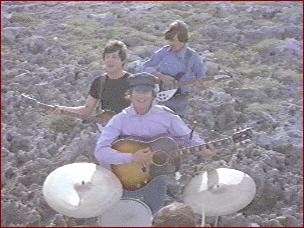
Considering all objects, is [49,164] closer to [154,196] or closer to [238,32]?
[154,196]

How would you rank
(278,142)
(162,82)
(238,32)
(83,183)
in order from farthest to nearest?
(238,32) → (278,142) → (162,82) → (83,183)

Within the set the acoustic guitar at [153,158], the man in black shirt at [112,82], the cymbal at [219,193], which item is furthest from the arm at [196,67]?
the cymbal at [219,193]

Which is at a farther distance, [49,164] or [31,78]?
[31,78]

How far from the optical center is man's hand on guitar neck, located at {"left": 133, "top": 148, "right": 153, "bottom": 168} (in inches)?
194

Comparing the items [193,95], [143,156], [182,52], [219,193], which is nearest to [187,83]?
[182,52]

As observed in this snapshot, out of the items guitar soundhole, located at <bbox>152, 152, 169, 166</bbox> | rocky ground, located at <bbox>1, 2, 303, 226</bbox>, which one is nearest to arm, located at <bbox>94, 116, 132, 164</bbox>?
guitar soundhole, located at <bbox>152, 152, 169, 166</bbox>

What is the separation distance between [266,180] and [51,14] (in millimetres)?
7168

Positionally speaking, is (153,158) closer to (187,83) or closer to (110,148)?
(110,148)

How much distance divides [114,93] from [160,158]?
29.0 inches

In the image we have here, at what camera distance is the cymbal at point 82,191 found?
4.59 meters

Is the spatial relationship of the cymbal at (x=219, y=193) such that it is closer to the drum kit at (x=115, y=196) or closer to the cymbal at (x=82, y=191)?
the drum kit at (x=115, y=196)

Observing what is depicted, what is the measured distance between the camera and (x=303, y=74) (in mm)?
9180

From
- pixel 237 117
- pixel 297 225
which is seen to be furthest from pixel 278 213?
pixel 237 117

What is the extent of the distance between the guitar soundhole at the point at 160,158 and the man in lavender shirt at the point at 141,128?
0.22ft
